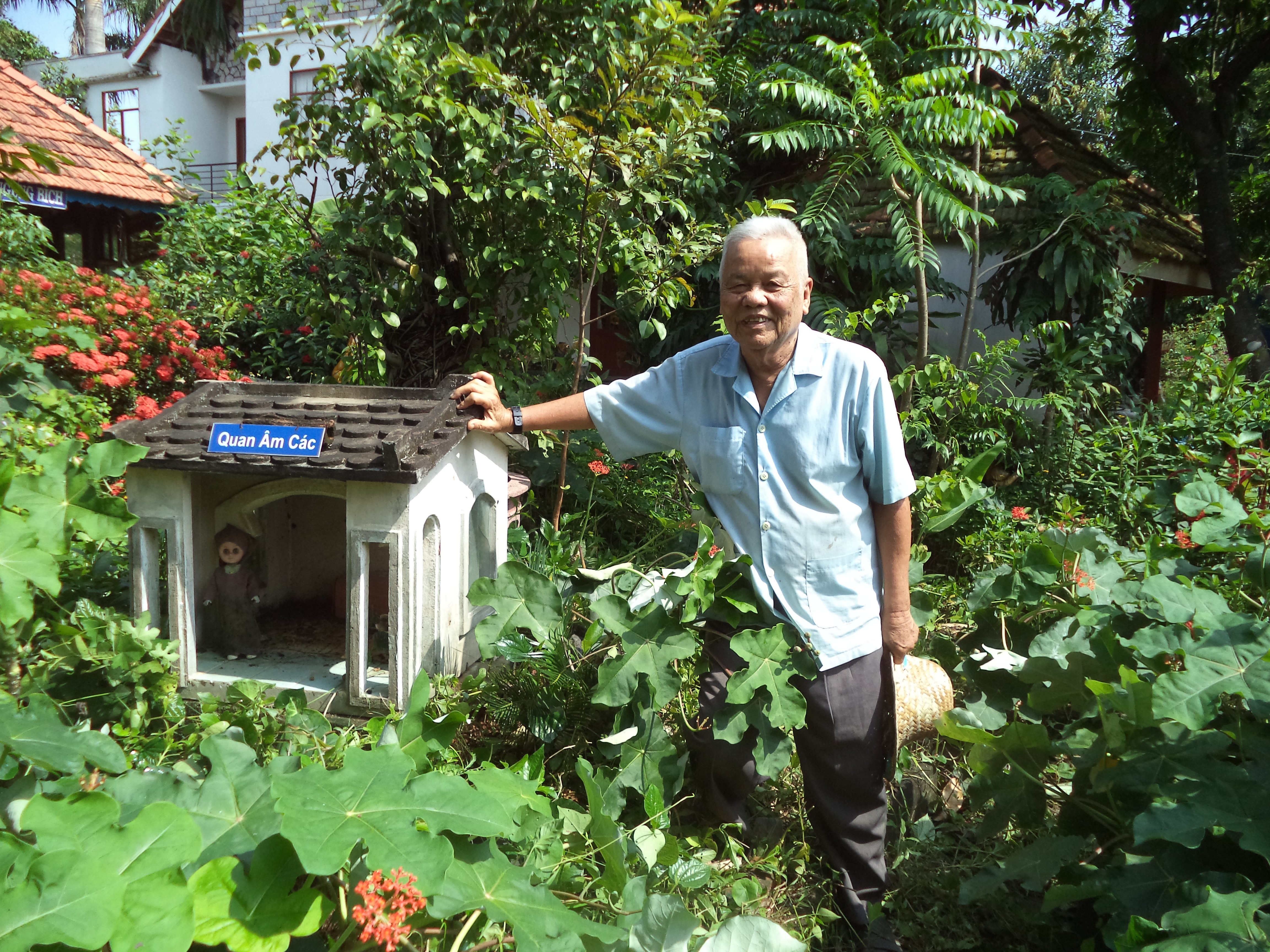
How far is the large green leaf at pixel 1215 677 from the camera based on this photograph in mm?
1897

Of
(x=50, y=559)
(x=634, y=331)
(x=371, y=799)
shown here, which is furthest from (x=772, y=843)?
(x=634, y=331)

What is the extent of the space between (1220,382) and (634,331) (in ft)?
13.5

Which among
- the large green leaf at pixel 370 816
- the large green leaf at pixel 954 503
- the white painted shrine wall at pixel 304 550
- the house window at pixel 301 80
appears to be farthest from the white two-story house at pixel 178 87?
the large green leaf at pixel 370 816

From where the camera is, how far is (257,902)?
1596 millimetres

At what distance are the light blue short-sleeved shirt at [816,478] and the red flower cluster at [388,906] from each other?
1.38 meters

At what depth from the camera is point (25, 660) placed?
114 inches

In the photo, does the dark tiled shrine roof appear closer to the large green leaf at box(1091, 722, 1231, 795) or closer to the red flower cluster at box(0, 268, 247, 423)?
the large green leaf at box(1091, 722, 1231, 795)

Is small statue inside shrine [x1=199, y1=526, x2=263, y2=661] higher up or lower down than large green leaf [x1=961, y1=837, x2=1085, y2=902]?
higher up

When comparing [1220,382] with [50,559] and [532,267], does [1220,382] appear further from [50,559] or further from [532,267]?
[50,559]

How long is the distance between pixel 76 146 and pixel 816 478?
1378cm

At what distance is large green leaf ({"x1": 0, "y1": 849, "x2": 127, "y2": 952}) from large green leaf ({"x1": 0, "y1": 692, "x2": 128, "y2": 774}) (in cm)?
31

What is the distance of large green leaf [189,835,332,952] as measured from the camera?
→ 1553 mm

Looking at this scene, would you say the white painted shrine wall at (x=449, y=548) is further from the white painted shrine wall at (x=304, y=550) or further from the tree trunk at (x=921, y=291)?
the tree trunk at (x=921, y=291)

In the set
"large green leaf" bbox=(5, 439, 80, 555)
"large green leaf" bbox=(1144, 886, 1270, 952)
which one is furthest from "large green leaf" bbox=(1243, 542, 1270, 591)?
"large green leaf" bbox=(5, 439, 80, 555)
